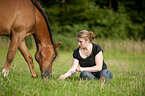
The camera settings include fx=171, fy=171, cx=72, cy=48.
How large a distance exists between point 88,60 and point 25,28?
1820mm

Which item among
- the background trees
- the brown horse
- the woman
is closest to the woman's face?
the woman

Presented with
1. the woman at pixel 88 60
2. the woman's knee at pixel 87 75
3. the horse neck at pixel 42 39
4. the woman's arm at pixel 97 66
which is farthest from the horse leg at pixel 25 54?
the woman's arm at pixel 97 66

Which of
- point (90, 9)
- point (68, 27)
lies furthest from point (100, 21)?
point (68, 27)

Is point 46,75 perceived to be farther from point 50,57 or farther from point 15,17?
point 15,17

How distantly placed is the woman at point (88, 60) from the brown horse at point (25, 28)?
33.8 inches

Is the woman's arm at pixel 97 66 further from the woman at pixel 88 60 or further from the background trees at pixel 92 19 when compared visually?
the background trees at pixel 92 19

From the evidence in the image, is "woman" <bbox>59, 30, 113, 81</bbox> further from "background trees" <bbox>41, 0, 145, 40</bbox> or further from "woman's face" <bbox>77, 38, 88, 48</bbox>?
"background trees" <bbox>41, 0, 145, 40</bbox>

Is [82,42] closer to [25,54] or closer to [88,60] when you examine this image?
[88,60]

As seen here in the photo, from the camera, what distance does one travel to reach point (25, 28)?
174 inches

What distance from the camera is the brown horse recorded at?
437 centimetres

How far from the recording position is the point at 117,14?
2550cm

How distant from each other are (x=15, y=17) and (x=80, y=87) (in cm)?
247

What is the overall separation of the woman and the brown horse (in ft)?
2.82

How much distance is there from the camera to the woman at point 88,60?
3.94 metres
